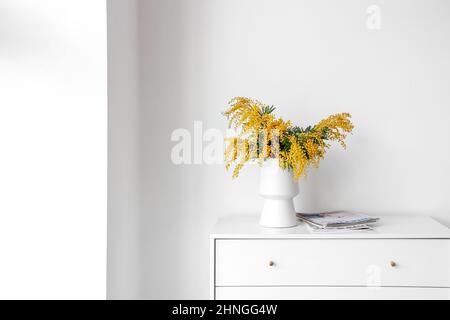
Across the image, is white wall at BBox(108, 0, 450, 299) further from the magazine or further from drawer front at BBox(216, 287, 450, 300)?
drawer front at BBox(216, 287, 450, 300)

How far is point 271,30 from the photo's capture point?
1.82m

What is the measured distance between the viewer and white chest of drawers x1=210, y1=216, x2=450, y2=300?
1.46 metres

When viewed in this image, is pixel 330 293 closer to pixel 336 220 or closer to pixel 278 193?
pixel 336 220

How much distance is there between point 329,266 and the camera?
1474mm

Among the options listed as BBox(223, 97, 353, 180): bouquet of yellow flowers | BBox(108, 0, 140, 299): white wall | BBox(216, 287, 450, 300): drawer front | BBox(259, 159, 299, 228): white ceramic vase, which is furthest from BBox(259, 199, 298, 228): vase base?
BBox(108, 0, 140, 299): white wall

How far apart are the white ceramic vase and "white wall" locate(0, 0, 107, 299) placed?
591 millimetres

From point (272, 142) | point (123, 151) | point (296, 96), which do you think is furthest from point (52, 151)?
point (296, 96)

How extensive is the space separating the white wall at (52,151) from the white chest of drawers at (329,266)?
0.46m

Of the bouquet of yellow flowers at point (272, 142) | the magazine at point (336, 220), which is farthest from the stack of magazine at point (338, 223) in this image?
the bouquet of yellow flowers at point (272, 142)

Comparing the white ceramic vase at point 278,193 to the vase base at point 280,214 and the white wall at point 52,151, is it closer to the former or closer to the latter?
the vase base at point 280,214

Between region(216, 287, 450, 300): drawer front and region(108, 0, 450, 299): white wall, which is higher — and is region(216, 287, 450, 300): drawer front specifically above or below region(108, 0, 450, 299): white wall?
below

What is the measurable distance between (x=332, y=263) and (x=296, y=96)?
74cm

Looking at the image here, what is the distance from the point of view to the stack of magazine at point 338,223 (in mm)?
1505
